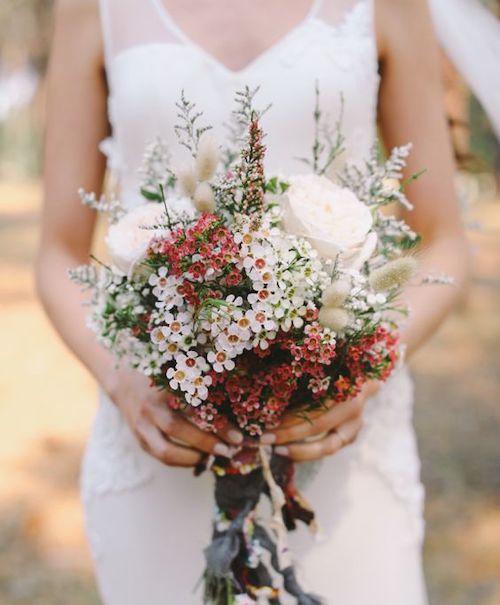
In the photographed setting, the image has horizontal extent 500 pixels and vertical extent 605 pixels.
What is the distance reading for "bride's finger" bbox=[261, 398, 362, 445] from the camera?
1593 mm

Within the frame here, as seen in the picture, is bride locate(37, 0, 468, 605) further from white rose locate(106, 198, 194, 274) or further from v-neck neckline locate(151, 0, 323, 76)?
white rose locate(106, 198, 194, 274)

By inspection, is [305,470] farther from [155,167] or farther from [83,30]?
[83,30]

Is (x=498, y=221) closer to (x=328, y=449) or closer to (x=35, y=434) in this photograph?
(x=35, y=434)

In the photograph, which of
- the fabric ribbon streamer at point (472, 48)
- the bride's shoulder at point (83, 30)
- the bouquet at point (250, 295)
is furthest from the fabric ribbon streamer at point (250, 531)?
the fabric ribbon streamer at point (472, 48)

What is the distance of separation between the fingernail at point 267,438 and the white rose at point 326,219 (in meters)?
0.36

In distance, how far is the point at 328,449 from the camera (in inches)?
66.9

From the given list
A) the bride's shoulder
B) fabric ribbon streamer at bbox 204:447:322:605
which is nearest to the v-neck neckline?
the bride's shoulder

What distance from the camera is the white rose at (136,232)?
1418mm

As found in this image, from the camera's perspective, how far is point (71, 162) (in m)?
2.04

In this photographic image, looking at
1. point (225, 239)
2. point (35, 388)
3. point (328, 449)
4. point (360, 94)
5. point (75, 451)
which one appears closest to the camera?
point (225, 239)

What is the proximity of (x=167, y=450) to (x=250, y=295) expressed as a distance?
50cm

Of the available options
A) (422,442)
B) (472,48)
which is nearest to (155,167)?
(472,48)

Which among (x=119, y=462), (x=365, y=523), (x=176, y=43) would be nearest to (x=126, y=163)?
(x=176, y=43)

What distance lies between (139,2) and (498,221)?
42.0ft
